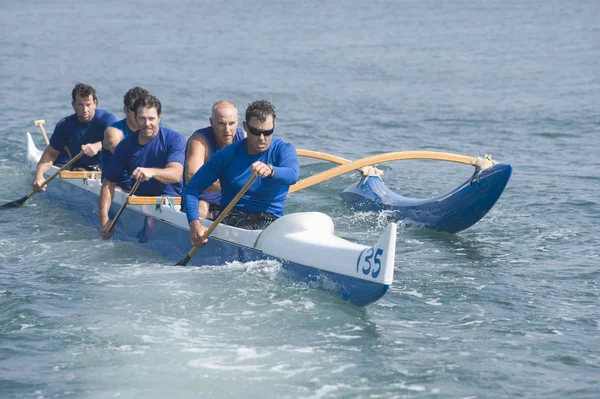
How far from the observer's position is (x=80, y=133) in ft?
35.1

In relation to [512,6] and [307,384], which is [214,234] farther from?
[512,6]

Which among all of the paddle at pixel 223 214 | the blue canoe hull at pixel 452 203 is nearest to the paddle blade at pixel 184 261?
the paddle at pixel 223 214

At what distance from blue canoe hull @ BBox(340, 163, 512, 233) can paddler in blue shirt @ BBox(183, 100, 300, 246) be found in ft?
8.91

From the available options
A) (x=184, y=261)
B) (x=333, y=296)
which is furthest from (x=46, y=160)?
(x=333, y=296)

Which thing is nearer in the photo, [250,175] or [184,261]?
[250,175]

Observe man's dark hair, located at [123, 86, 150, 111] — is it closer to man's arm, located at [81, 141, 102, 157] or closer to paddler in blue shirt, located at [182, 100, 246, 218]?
paddler in blue shirt, located at [182, 100, 246, 218]

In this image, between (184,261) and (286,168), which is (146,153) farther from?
(286,168)

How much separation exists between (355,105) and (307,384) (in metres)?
13.7

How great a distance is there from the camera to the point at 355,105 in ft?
62.4

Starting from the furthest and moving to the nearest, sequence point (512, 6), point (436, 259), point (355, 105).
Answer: point (512, 6)
point (355, 105)
point (436, 259)

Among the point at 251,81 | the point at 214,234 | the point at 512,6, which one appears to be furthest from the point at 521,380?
the point at 512,6

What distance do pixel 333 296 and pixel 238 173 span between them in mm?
1323

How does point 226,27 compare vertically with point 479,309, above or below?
above

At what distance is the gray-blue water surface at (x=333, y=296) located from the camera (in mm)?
5887
